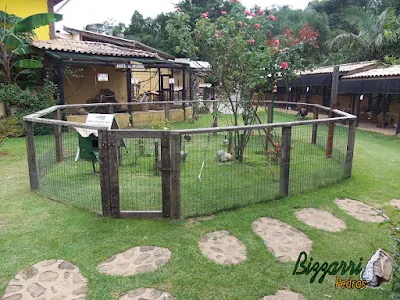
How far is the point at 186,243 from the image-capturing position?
374 centimetres

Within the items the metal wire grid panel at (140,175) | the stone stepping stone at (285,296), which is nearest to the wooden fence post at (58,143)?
the metal wire grid panel at (140,175)

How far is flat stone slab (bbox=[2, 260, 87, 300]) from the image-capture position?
288cm

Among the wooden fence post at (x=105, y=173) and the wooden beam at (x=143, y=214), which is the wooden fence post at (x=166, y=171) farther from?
the wooden fence post at (x=105, y=173)

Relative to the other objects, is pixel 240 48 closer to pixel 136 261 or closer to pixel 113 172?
pixel 113 172

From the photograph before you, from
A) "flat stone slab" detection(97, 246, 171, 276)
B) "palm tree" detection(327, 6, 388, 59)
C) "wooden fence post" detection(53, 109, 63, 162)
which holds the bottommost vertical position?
"flat stone slab" detection(97, 246, 171, 276)

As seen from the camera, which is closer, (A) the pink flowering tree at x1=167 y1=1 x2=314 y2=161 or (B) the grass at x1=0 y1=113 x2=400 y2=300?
(B) the grass at x1=0 y1=113 x2=400 y2=300

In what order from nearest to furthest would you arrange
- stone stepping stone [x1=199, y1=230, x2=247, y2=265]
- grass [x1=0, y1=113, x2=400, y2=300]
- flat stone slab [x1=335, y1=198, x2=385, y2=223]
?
grass [x1=0, y1=113, x2=400, y2=300], stone stepping stone [x1=199, y1=230, x2=247, y2=265], flat stone slab [x1=335, y1=198, x2=385, y2=223]

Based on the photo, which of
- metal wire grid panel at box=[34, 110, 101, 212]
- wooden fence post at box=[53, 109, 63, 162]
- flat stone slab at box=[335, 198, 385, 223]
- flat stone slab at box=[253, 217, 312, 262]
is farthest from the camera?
wooden fence post at box=[53, 109, 63, 162]

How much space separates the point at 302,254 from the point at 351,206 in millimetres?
1920

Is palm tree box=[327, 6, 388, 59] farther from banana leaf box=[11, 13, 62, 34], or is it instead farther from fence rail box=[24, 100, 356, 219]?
banana leaf box=[11, 13, 62, 34]

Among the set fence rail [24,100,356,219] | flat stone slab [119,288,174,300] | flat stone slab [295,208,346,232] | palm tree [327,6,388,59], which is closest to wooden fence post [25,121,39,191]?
fence rail [24,100,356,219]

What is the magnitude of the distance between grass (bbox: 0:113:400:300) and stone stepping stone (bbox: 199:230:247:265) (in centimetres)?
8

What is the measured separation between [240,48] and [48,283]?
530 cm

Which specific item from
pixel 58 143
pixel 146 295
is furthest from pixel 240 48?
pixel 146 295
